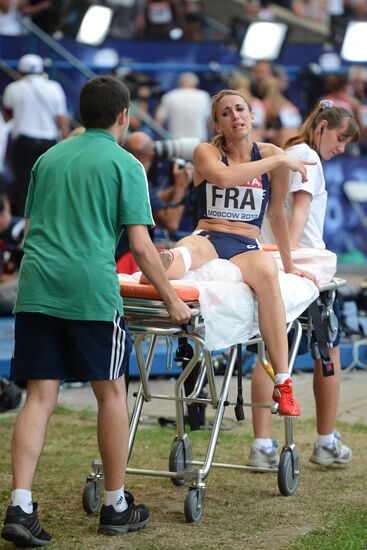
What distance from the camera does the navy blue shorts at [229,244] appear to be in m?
5.38

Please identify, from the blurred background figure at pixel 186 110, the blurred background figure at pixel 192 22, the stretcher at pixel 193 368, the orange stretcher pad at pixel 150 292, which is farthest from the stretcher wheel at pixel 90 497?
the blurred background figure at pixel 192 22

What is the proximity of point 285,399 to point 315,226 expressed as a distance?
4.36 ft

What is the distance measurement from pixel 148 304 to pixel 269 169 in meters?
0.90

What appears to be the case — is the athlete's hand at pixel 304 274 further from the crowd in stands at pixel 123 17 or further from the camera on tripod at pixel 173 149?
the crowd in stands at pixel 123 17

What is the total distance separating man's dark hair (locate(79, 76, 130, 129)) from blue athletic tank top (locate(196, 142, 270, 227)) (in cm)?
97

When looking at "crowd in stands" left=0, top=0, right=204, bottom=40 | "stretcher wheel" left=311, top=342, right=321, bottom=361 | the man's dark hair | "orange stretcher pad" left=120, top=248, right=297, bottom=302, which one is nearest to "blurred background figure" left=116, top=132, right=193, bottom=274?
"stretcher wheel" left=311, top=342, right=321, bottom=361

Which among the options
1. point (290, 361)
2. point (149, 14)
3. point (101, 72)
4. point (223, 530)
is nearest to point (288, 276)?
point (290, 361)

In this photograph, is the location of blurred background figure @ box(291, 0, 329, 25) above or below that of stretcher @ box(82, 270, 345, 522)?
above

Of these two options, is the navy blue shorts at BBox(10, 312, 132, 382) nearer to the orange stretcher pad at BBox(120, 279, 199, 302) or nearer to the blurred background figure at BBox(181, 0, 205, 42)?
the orange stretcher pad at BBox(120, 279, 199, 302)

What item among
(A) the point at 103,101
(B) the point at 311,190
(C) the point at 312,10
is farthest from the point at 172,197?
(C) the point at 312,10

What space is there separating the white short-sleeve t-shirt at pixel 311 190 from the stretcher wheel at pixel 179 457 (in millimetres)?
1234

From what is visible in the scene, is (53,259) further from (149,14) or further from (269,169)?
(149,14)

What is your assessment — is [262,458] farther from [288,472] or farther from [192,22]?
[192,22]

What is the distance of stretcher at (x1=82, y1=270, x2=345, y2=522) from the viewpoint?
4832 mm
